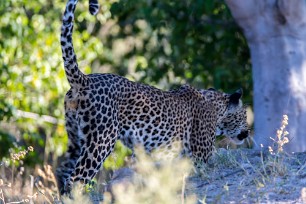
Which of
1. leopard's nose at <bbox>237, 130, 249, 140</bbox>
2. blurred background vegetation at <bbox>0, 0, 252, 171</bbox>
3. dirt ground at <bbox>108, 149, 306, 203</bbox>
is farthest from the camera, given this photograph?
blurred background vegetation at <bbox>0, 0, 252, 171</bbox>

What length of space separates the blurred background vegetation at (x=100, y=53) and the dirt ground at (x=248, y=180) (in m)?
5.16

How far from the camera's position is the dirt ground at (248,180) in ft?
22.4

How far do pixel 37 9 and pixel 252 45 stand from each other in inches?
131

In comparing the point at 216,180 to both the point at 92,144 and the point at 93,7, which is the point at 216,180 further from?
the point at 93,7

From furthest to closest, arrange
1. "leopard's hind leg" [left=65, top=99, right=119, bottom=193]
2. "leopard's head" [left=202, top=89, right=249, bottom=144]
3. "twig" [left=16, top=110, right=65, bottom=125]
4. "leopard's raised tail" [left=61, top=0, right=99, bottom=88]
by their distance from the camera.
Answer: "twig" [left=16, top=110, right=65, bottom=125], "leopard's head" [left=202, top=89, right=249, bottom=144], "leopard's hind leg" [left=65, top=99, right=119, bottom=193], "leopard's raised tail" [left=61, top=0, right=99, bottom=88]

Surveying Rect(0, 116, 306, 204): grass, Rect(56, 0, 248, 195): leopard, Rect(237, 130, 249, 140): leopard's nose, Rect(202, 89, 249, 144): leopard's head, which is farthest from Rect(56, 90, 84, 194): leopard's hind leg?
Rect(237, 130, 249, 140): leopard's nose

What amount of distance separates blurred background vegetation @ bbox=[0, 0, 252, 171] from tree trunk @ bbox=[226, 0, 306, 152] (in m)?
1.74

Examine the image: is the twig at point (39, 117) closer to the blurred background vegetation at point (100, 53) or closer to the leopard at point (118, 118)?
the blurred background vegetation at point (100, 53)

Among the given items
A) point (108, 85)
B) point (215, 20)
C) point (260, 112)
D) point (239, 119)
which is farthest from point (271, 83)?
point (108, 85)

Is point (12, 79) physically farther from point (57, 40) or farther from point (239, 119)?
point (239, 119)

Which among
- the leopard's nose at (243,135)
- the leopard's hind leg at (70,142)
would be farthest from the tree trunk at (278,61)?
the leopard's hind leg at (70,142)

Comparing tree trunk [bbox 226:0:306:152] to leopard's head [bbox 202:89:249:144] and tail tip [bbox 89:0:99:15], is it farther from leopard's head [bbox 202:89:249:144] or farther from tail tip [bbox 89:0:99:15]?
tail tip [bbox 89:0:99:15]

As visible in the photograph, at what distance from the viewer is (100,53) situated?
590 inches

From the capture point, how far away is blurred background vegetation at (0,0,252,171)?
1351 centimetres
